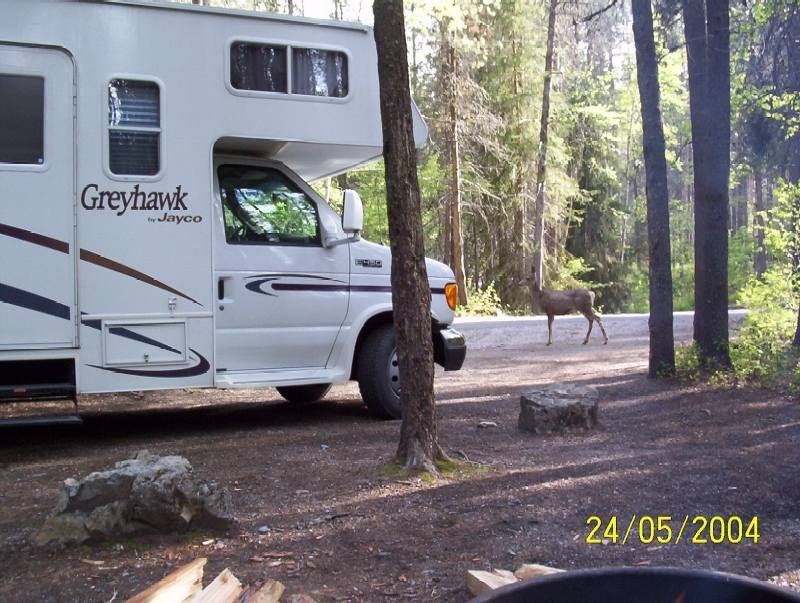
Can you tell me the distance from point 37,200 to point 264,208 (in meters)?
1.81

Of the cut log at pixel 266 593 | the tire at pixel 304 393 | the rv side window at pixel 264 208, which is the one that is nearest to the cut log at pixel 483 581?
the cut log at pixel 266 593

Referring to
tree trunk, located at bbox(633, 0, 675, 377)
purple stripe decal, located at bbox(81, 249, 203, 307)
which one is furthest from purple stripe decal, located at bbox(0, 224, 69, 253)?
tree trunk, located at bbox(633, 0, 675, 377)

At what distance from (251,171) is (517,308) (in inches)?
739

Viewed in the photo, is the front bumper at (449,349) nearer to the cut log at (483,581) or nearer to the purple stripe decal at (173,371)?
the purple stripe decal at (173,371)

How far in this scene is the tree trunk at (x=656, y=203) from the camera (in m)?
9.70

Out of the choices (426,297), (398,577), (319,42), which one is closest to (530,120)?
(319,42)

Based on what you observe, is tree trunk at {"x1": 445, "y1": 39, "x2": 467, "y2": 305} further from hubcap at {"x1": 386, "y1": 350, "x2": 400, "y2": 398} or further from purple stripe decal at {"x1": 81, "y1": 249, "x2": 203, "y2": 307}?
purple stripe decal at {"x1": 81, "y1": 249, "x2": 203, "y2": 307}

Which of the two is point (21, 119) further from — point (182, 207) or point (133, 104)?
point (182, 207)

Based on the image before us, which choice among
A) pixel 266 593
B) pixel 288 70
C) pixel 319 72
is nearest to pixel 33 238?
pixel 288 70

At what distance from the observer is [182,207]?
21.4 ft

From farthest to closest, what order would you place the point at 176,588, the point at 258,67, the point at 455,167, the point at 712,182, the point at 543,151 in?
the point at 543,151 < the point at 455,167 < the point at 712,182 < the point at 258,67 < the point at 176,588

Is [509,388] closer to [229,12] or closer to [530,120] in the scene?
[229,12]
